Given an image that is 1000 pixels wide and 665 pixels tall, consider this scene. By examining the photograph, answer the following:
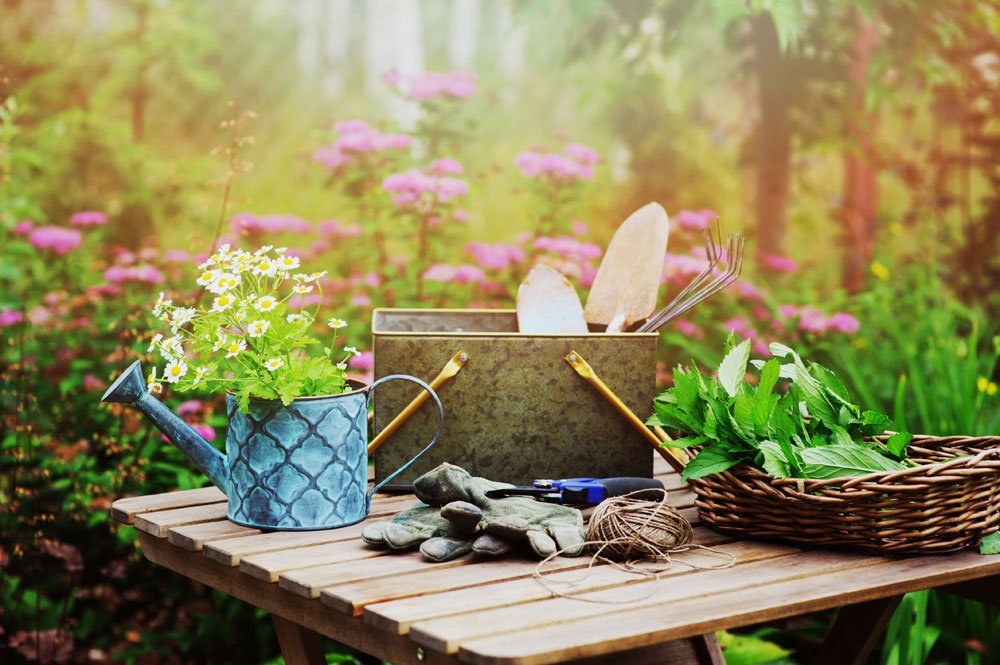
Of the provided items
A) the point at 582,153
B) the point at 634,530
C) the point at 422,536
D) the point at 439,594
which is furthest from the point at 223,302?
the point at 582,153

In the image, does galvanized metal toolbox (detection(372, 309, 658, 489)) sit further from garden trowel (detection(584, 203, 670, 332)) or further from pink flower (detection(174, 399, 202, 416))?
pink flower (detection(174, 399, 202, 416))

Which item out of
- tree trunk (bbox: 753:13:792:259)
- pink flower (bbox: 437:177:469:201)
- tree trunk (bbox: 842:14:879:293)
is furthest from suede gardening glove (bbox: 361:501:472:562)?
tree trunk (bbox: 842:14:879:293)

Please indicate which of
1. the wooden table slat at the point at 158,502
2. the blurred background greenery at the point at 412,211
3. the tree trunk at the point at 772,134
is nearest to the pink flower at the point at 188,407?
the blurred background greenery at the point at 412,211

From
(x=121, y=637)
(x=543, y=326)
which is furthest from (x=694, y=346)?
(x=121, y=637)

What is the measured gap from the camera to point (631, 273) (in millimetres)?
1940

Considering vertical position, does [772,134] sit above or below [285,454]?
above

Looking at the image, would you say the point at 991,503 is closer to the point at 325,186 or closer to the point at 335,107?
the point at 325,186

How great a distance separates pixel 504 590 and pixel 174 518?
57cm

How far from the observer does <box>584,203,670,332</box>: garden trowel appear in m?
1.91

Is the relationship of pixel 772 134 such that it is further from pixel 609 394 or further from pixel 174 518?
pixel 174 518

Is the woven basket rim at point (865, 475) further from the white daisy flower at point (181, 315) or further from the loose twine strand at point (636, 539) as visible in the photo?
the white daisy flower at point (181, 315)

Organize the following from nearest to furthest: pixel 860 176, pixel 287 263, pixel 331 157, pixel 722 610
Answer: pixel 722 610 < pixel 287 263 < pixel 331 157 < pixel 860 176

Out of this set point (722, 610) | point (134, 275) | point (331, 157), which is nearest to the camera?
point (722, 610)

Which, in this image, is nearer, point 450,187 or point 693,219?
point 450,187
